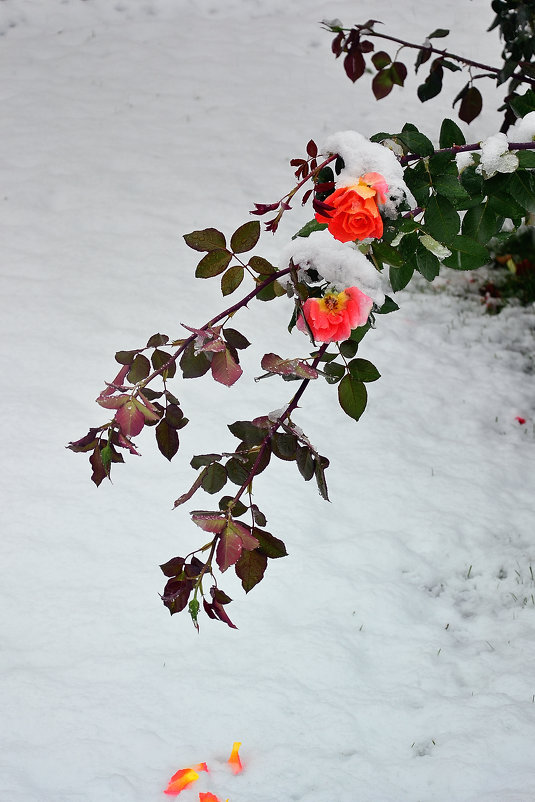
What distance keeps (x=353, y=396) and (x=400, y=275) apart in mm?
229

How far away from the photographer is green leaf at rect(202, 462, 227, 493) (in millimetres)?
1144

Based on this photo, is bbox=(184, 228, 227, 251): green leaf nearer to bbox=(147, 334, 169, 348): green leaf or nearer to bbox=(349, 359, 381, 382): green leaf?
bbox=(147, 334, 169, 348): green leaf

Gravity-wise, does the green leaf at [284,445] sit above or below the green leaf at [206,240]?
below

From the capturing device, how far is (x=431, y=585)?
260cm

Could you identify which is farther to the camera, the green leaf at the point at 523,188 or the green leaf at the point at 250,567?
the green leaf at the point at 523,188

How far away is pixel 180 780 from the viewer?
1937 millimetres

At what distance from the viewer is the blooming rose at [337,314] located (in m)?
1.01

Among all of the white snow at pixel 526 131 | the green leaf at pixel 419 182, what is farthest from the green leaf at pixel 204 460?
the white snow at pixel 526 131

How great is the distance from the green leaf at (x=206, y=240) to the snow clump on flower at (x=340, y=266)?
4.2 inches

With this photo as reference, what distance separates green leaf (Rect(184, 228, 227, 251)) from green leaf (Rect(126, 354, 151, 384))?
0.18 meters

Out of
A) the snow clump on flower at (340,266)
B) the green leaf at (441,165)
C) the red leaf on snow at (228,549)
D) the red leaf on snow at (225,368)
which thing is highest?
the green leaf at (441,165)

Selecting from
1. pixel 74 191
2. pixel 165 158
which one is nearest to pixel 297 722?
pixel 74 191

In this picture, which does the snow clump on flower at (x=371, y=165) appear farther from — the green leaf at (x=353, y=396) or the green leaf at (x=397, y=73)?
the green leaf at (x=397, y=73)

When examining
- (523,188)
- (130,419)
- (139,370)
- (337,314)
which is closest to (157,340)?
(139,370)
